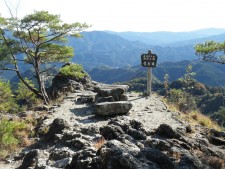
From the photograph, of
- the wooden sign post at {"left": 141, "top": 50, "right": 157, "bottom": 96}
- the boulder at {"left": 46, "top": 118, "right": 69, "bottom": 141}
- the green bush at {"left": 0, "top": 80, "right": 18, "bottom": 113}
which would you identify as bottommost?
the green bush at {"left": 0, "top": 80, "right": 18, "bottom": 113}

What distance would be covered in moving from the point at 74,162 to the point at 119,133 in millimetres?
2769

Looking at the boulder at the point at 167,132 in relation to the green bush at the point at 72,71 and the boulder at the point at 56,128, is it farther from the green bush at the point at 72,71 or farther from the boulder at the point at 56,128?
the green bush at the point at 72,71

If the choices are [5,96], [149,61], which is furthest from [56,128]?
[5,96]

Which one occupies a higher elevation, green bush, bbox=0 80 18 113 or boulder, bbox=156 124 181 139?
boulder, bbox=156 124 181 139

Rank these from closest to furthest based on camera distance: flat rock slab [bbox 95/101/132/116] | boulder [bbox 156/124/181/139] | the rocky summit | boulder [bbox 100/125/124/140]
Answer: the rocky summit
boulder [bbox 100/125/124/140]
boulder [bbox 156/124/181/139]
flat rock slab [bbox 95/101/132/116]

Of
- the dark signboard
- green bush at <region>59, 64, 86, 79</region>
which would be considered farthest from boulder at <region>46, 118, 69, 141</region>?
green bush at <region>59, 64, 86, 79</region>

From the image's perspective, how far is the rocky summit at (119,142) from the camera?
7832mm

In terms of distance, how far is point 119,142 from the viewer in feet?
29.5

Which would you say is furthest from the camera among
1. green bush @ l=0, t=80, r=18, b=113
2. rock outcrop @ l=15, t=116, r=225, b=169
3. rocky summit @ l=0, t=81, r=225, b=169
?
green bush @ l=0, t=80, r=18, b=113

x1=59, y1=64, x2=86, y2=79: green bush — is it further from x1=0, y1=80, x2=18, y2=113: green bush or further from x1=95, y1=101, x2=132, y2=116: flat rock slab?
x1=95, y1=101, x2=132, y2=116: flat rock slab

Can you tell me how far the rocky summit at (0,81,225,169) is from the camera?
7832mm

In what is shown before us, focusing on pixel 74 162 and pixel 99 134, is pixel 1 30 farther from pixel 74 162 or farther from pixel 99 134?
pixel 74 162

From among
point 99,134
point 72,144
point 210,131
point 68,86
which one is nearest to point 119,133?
point 99,134

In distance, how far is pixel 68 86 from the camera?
24.4 metres
